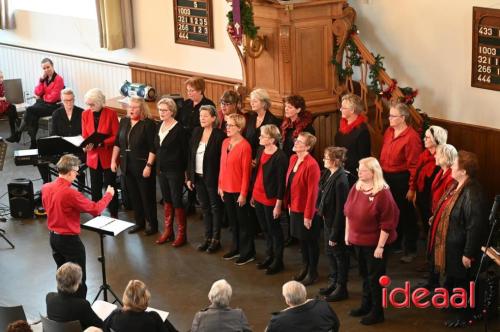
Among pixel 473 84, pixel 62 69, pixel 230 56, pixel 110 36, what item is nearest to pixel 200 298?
pixel 473 84

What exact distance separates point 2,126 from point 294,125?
676 centimetres

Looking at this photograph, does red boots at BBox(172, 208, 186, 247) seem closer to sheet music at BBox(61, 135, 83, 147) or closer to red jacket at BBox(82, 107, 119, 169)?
red jacket at BBox(82, 107, 119, 169)

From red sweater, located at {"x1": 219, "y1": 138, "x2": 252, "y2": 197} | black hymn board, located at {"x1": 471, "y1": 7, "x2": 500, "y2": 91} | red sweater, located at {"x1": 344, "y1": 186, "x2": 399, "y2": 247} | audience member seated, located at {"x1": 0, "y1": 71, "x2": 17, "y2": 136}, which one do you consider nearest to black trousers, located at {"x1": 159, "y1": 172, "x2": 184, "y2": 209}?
red sweater, located at {"x1": 219, "y1": 138, "x2": 252, "y2": 197}

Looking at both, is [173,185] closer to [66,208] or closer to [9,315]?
[66,208]

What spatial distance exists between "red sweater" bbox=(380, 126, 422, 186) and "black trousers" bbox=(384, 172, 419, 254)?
6 centimetres

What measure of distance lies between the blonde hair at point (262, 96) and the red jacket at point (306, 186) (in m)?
1.13

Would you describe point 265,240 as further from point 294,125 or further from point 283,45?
point 283,45

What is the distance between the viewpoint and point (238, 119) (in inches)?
347

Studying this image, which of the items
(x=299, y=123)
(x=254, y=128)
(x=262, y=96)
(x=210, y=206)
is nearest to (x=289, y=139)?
(x=299, y=123)

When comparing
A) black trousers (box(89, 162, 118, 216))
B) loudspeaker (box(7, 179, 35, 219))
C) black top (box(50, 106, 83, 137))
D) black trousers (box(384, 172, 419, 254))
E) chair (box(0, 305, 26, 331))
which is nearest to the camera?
chair (box(0, 305, 26, 331))

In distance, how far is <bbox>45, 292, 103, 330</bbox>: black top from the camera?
6.66 m

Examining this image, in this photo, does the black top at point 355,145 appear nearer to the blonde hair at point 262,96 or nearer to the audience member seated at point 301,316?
the blonde hair at point 262,96

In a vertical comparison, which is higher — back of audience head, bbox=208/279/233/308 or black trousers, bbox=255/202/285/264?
back of audience head, bbox=208/279/233/308

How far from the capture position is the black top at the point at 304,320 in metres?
6.18
